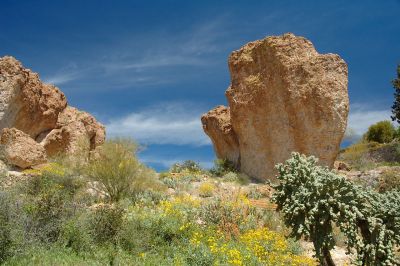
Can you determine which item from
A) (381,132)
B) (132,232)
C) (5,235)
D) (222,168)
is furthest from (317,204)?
(381,132)

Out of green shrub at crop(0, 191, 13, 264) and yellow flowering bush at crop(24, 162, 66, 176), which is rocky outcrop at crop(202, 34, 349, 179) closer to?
yellow flowering bush at crop(24, 162, 66, 176)

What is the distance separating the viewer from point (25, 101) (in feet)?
64.8

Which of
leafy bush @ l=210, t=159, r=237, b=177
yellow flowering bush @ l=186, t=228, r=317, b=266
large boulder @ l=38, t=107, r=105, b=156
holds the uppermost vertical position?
large boulder @ l=38, t=107, r=105, b=156

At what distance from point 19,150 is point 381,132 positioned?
119 feet

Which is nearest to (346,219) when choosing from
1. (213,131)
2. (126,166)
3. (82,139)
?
(126,166)

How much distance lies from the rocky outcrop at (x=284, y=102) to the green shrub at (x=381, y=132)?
26.5m

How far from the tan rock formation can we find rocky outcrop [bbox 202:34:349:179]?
28.6ft

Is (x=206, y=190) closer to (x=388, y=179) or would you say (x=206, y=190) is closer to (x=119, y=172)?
(x=119, y=172)

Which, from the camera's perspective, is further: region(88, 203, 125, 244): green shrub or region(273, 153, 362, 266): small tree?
region(88, 203, 125, 244): green shrub

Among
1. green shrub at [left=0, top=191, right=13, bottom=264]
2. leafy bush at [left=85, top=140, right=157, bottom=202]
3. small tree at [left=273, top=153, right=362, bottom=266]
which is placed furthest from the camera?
leafy bush at [left=85, top=140, right=157, bottom=202]

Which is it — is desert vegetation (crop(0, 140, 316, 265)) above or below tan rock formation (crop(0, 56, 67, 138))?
below

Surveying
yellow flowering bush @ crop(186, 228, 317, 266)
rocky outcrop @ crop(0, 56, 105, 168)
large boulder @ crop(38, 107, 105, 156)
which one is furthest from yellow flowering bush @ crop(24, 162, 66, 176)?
yellow flowering bush @ crop(186, 228, 317, 266)

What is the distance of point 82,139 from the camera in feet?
66.4

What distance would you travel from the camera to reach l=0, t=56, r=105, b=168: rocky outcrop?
19.1 meters
